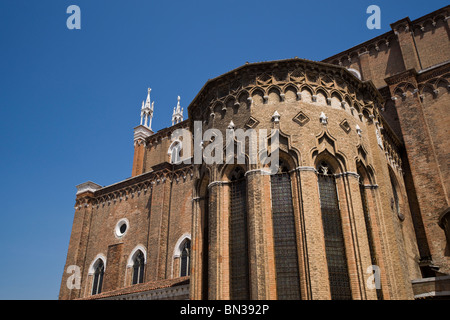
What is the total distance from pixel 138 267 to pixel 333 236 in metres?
14.7

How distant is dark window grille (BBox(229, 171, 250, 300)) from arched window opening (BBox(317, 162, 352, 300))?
7.42 feet

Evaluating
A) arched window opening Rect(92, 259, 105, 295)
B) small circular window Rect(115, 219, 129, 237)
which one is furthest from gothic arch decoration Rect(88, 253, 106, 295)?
small circular window Rect(115, 219, 129, 237)

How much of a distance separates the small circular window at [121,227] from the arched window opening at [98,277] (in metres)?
2.14

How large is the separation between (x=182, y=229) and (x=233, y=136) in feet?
34.2

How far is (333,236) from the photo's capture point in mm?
11594

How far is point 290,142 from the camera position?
1230cm

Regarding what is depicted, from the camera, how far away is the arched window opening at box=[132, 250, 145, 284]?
75.3ft

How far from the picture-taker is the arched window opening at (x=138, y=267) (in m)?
23.0

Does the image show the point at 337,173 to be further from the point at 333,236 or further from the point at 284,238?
the point at 284,238

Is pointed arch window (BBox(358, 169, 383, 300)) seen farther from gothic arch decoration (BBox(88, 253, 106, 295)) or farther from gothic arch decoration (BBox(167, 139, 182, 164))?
gothic arch decoration (BBox(88, 253, 106, 295))

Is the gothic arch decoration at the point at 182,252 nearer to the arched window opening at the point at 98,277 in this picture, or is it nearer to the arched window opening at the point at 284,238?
the arched window opening at the point at 98,277
